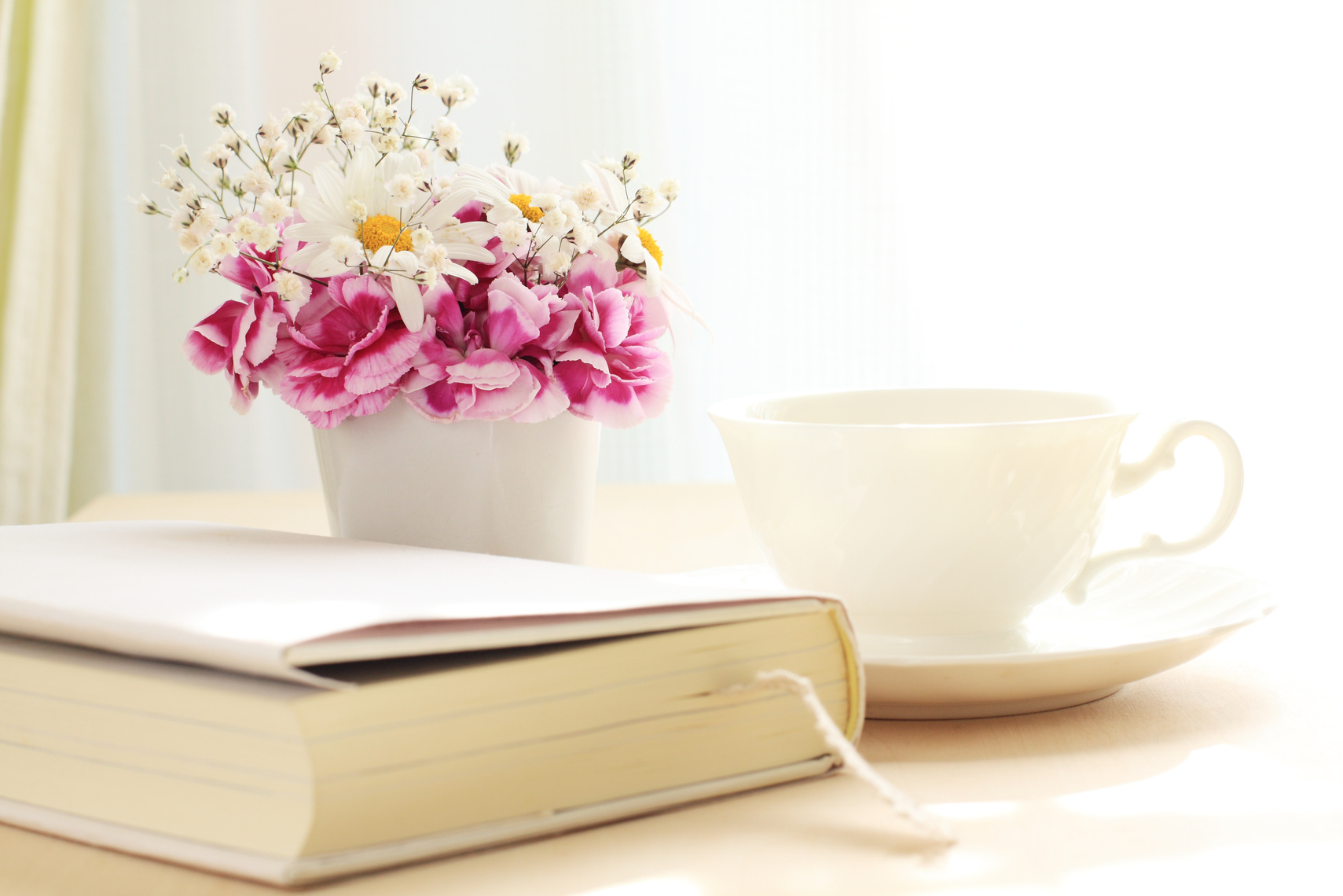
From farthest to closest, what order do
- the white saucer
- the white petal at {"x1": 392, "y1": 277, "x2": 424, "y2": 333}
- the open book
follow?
1. the white petal at {"x1": 392, "y1": 277, "x2": 424, "y2": 333}
2. the white saucer
3. the open book

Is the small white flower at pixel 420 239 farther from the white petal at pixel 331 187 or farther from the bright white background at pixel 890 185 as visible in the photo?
the bright white background at pixel 890 185

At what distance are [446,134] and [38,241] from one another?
1.31 meters

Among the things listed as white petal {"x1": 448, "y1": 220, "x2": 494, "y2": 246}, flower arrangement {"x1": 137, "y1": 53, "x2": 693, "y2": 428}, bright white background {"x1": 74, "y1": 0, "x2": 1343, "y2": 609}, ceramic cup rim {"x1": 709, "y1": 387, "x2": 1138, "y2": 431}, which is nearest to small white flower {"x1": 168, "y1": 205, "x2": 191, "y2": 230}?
flower arrangement {"x1": 137, "y1": 53, "x2": 693, "y2": 428}

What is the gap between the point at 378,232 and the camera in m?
0.52

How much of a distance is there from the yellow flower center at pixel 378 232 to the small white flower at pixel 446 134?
0.05 meters

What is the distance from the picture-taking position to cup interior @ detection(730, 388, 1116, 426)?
576mm

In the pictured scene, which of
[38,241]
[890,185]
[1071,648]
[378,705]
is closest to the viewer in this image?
[378,705]

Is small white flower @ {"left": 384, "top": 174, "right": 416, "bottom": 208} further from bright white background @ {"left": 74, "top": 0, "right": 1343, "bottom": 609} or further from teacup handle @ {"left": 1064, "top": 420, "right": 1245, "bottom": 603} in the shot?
bright white background @ {"left": 74, "top": 0, "right": 1343, "bottom": 609}

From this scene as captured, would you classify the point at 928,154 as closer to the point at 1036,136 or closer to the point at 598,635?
the point at 1036,136

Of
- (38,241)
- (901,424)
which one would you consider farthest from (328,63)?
(38,241)

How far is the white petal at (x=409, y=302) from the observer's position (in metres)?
0.51

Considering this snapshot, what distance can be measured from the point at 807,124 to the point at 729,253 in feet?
0.70

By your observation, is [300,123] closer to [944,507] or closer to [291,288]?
[291,288]

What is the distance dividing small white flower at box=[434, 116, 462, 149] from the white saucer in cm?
26
